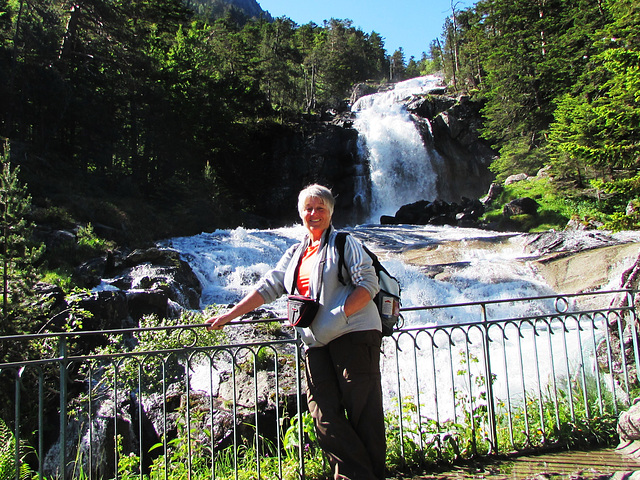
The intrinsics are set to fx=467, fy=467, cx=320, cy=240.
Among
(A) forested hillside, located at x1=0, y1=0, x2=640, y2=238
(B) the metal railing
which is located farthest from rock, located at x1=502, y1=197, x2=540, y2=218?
(B) the metal railing

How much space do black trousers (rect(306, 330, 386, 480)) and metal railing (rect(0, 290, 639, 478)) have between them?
74cm

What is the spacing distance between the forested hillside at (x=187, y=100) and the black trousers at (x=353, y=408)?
935cm

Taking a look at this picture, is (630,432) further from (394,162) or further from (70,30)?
(394,162)

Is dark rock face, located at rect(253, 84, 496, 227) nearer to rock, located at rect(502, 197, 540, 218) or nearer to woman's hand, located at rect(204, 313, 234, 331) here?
rock, located at rect(502, 197, 540, 218)

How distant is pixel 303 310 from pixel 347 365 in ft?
1.30

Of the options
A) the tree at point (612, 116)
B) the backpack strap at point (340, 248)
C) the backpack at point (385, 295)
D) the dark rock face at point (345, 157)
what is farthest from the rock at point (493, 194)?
the backpack strap at point (340, 248)

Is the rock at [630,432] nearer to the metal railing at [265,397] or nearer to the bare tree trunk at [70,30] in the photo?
the metal railing at [265,397]

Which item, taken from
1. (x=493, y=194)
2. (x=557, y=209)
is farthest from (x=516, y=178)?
(x=557, y=209)

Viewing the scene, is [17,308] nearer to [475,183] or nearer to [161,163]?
[161,163]

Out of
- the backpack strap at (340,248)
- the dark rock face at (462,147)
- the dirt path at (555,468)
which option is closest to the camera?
the backpack strap at (340,248)

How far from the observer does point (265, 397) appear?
18.9ft

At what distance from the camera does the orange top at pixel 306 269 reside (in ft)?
9.33

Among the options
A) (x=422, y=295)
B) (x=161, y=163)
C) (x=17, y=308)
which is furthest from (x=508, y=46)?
(x=17, y=308)

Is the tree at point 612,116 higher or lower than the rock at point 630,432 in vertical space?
higher
